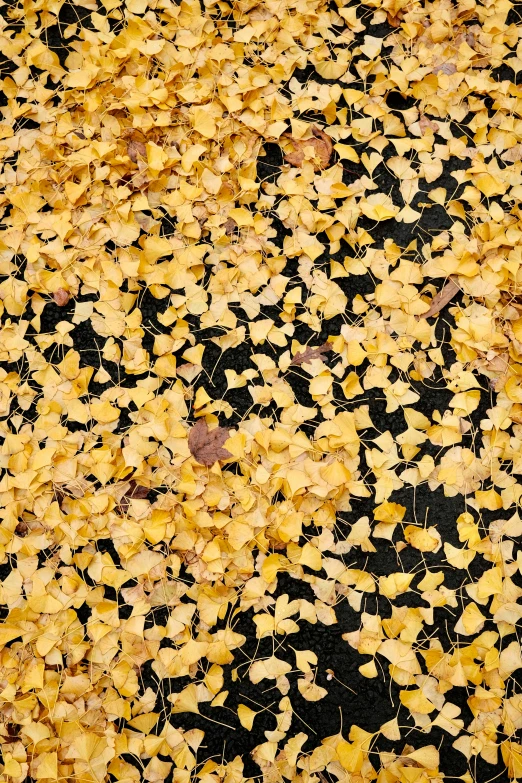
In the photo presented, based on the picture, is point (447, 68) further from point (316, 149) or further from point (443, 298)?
point (443, 298)

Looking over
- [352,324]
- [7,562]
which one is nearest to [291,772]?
[7,562]

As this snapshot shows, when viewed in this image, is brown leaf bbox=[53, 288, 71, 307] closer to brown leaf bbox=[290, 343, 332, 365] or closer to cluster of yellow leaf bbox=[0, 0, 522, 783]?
cluster of yellow leaf bbox=[0, 0, 522, 783]

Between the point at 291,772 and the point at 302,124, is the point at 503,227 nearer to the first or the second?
the point at 302,124

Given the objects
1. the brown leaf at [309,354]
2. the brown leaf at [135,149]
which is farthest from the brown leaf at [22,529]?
the brown leaf at [135,149]

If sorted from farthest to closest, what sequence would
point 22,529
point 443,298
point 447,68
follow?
point 447,68 → point 443,298 → point 22,529

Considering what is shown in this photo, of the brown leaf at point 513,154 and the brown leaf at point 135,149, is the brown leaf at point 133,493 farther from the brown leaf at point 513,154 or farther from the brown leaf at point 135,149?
the brown leaf at point 513,154

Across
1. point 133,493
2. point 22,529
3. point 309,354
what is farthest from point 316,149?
point 22,529
